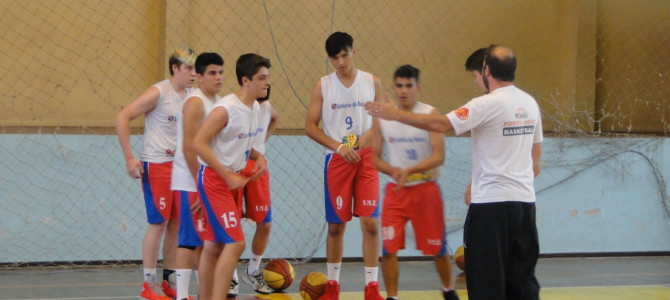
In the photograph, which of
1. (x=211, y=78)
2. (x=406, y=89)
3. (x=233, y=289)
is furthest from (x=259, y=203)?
(x=406, y=89)

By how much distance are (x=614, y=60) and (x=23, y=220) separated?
25.1ft

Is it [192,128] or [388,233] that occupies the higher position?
[192,128]

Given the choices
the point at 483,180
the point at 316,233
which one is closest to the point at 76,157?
the point at 316,233

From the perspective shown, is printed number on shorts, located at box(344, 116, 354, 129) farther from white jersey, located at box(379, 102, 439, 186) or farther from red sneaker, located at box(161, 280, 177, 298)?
red sneaker, located at box(161, 280, 177, 298)

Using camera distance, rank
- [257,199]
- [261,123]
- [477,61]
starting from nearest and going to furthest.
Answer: [477,61] < [261,123] < [257,199]

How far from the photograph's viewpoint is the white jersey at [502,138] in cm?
508

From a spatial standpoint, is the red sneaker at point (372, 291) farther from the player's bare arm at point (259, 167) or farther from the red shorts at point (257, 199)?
the player's bare arm at point (259, 167)

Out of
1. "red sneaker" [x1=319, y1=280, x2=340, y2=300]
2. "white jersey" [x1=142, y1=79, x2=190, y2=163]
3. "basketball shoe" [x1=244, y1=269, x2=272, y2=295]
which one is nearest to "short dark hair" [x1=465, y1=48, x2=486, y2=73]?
"red sneaker" [x1=319, y1=280, x2=340, y2=300]

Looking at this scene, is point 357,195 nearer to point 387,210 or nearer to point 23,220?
point 387,210

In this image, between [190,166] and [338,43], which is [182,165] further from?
[338,43]

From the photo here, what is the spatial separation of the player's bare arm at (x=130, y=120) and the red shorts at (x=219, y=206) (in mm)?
1038

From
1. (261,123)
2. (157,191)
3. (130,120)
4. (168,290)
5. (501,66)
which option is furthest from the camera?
(168,290)

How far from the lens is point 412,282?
8.52 meters

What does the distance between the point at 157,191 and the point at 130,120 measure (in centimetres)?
61
